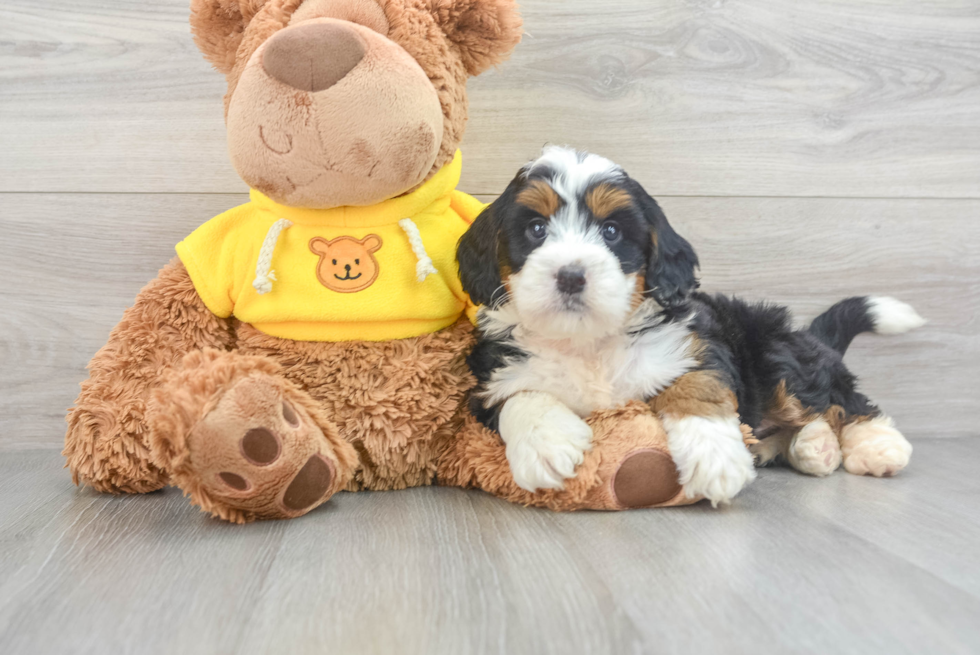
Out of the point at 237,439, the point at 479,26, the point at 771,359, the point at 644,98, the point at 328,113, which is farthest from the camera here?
the point at 644,98

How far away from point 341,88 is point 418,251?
33 centimetres

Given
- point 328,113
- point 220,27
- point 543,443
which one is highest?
point 220,27

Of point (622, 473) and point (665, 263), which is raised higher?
point (665, 263)

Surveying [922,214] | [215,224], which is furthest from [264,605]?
[922,214]

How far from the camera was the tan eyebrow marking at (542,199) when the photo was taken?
4.47ft

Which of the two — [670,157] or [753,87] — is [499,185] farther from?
[753,87]

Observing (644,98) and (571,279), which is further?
(644,98)

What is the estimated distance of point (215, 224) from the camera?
1549 mm

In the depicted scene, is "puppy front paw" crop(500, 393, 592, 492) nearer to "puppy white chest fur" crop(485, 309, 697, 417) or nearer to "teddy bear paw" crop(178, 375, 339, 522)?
"puppy white chest fur" crop(485, 309, 697, 417)

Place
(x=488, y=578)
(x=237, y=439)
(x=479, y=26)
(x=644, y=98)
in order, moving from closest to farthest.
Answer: (x=488, y=578) < (x=237, y=439) < (x=479, y=26) < (x=644, y=98)

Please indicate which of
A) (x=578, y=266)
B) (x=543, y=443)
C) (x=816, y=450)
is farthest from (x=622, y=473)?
(x=816, y=450)

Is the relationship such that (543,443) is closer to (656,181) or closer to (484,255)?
(484,255)

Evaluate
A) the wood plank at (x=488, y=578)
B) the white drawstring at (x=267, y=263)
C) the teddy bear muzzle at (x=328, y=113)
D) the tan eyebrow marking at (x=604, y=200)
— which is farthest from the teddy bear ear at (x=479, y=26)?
the wood plank at (x=488, y=578)

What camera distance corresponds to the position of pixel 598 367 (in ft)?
4.77
